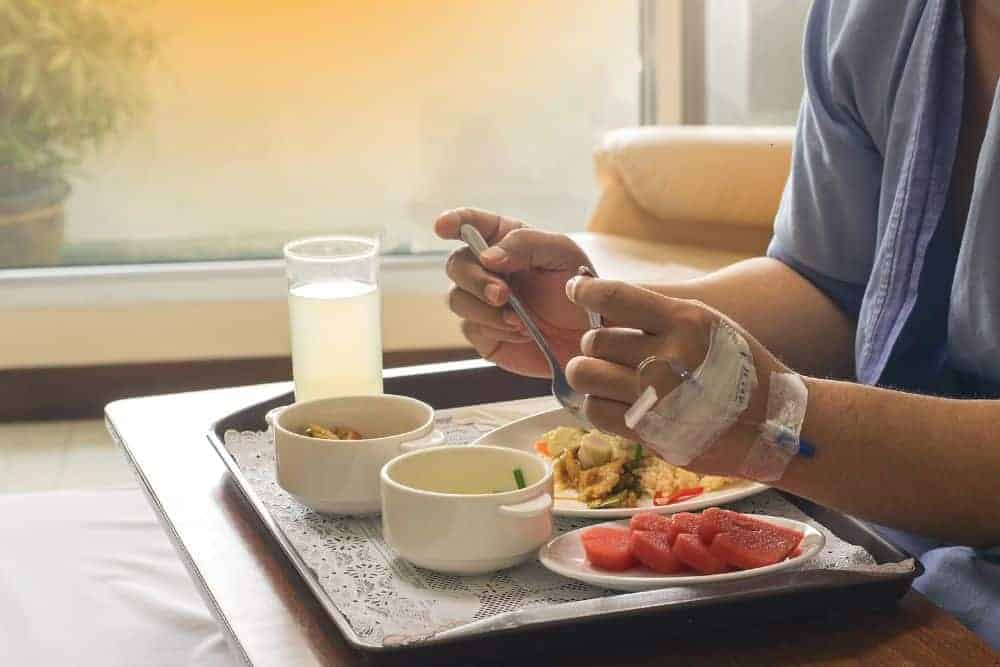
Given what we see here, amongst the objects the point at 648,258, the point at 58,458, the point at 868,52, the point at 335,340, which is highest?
the point at 868,52

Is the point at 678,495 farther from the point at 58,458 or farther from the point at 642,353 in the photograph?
the point at 58,458

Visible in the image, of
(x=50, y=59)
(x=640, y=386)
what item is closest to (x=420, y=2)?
(x=50, y=59)

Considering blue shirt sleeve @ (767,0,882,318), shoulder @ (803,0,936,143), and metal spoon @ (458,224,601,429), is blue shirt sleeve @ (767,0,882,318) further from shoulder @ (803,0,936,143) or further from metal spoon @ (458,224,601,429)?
metal spoon @ (458,224,601,429)

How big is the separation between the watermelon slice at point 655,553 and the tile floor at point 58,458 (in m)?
1.93

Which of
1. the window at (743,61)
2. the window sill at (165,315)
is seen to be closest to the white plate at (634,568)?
the window sill at (165,315)

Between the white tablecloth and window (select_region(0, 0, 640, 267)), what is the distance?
6.01 ft

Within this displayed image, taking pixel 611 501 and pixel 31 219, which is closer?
pixel 611 501

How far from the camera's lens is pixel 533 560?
3.09ft

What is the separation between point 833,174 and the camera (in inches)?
51.6

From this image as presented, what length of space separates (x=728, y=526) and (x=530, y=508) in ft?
0.44

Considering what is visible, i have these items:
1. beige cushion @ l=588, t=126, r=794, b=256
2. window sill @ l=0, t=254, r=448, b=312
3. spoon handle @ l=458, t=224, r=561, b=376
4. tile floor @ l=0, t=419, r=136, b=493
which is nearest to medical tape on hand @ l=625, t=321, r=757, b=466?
spoon handle @ l=458, t=224, r=561, b=376

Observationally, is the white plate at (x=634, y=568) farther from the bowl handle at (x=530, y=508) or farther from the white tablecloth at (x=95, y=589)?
the white tablecloth at (x=95, y=589)

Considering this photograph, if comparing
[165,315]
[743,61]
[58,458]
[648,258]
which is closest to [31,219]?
[165,315]

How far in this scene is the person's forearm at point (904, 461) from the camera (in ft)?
3.08
